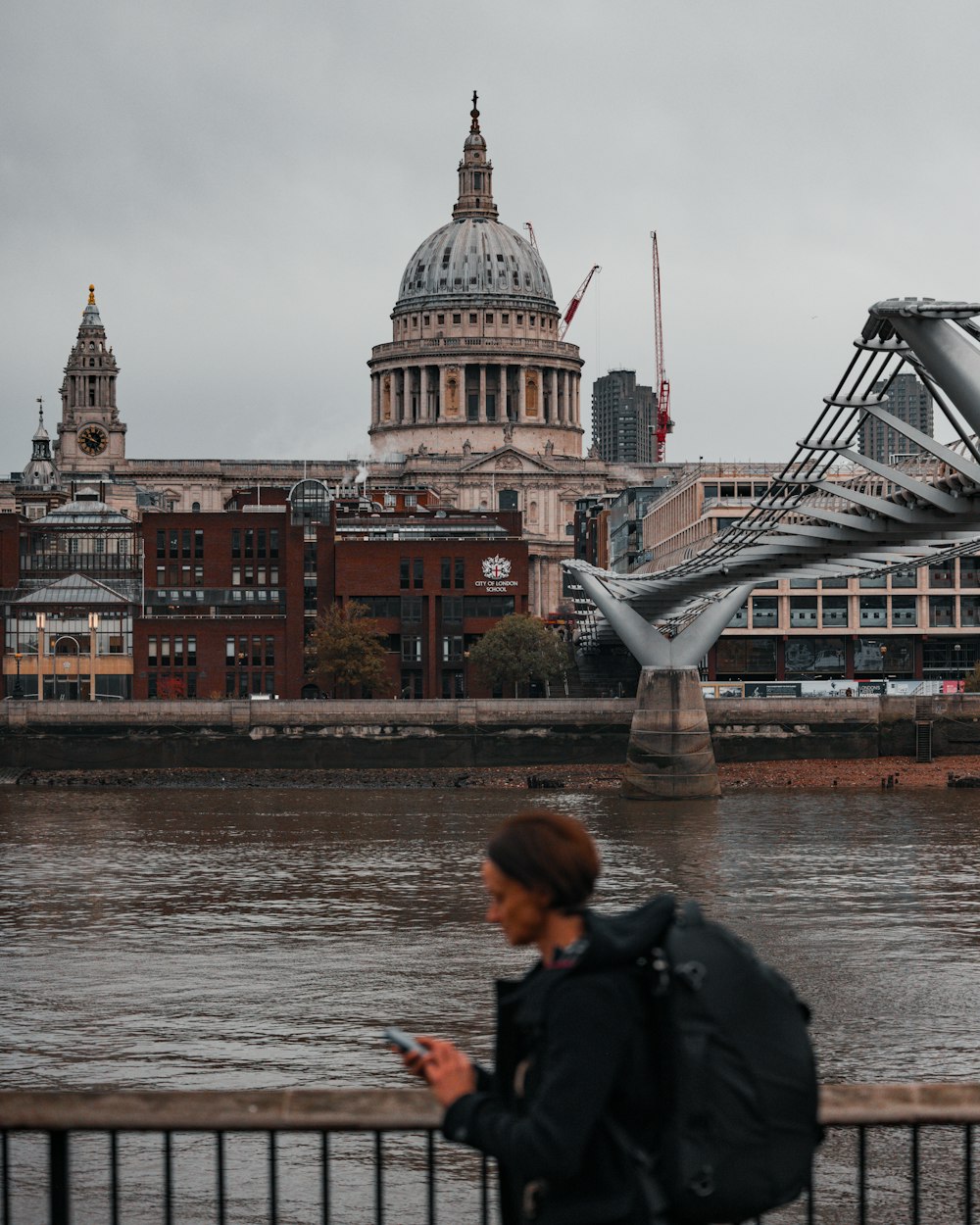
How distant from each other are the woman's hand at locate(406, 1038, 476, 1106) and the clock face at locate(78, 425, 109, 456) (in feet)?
543

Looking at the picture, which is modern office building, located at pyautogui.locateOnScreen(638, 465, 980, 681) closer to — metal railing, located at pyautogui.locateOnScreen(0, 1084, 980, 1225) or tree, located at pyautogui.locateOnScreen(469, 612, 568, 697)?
tree, located at pyautogui.locateOnScreen(469, 612, 568, 697)

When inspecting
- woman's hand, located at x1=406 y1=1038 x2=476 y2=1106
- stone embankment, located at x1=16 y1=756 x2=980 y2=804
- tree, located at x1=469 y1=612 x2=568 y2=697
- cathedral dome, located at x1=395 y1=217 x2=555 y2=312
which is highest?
cathedral dome, located at x1=395 y1=217 x2=555 y2=312

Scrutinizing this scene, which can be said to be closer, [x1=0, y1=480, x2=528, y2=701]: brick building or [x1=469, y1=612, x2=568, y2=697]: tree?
[x1=0, y1=480, x2=528, y2=701]: brick building

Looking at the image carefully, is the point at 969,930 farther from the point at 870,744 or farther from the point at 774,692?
the point at 774,692

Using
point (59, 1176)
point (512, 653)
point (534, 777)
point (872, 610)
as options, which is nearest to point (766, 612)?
point (872, 610)

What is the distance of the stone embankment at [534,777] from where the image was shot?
2477 inches

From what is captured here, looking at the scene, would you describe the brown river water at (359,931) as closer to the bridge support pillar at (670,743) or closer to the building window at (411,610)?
the bridge support pillar at (670,743)

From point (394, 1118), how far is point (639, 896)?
28865mm

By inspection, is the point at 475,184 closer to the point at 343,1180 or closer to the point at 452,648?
the point at 452,648

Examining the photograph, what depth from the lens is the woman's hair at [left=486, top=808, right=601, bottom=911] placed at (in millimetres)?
4578

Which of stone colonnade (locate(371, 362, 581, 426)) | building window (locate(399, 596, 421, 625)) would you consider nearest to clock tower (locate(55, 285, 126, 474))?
stone colonnade (locate(371, 362, 581, 426))

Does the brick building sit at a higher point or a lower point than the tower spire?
lower

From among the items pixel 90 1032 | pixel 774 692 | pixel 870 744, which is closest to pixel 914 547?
pixel 870 744

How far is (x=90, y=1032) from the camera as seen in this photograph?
21.5 meters
